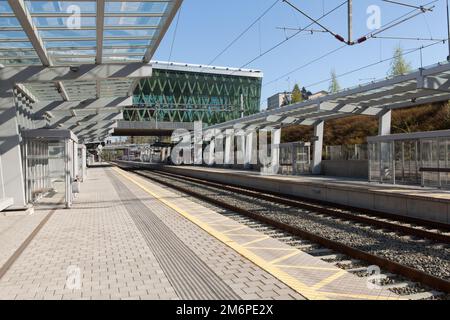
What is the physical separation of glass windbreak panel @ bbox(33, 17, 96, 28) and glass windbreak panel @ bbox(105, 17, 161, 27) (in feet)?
1.30

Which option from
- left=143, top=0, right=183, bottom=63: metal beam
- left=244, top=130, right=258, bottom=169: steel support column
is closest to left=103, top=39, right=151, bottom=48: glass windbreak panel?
left=143, top=0, right=183, bottom=63: metal beam

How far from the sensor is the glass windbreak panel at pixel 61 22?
33.8 feet

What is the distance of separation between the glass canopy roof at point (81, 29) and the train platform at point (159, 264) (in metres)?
4.61

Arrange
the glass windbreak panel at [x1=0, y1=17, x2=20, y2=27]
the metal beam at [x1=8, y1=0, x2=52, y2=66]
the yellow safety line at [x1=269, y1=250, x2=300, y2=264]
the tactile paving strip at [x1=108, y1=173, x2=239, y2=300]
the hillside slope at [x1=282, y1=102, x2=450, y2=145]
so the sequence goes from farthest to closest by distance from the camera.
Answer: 1. the hillside slope at [x1=282, y1=102, x2=450, y2=145]
2. the glass windbreak panel at [x1=0, y1=17, x2=20, y2=27]
3. the metal beam at [x1=8, y1=0, x2=52, y2=66]
4. the yellow safety line at [x1=269, y1=250, x2=300, y2=264]
5. the tactile paving strip at [x1=108, y1=173, x2=239, y2=300]

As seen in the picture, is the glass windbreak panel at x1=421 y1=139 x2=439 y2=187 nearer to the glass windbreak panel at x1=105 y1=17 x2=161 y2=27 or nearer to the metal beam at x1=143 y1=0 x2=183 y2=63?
the metal beam at x1=143 y1=0 x2=183 y2=63

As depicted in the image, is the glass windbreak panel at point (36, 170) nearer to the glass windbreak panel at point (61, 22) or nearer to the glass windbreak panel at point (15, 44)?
the glass windbreak panel at point (15, 44)

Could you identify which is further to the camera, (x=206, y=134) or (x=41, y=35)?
(x=206, y=134)

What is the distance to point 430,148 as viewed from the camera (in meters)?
15.7

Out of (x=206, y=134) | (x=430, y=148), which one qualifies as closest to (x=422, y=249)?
(x=430, y=148)

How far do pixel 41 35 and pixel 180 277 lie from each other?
27.9 feet

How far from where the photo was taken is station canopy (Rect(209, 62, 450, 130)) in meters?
14.7

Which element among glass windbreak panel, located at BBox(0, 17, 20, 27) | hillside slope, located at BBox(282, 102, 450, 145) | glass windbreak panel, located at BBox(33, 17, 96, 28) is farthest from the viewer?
hillside slope, located at BBox(282, 102, 450, 145)

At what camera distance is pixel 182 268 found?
6188 millimetres
